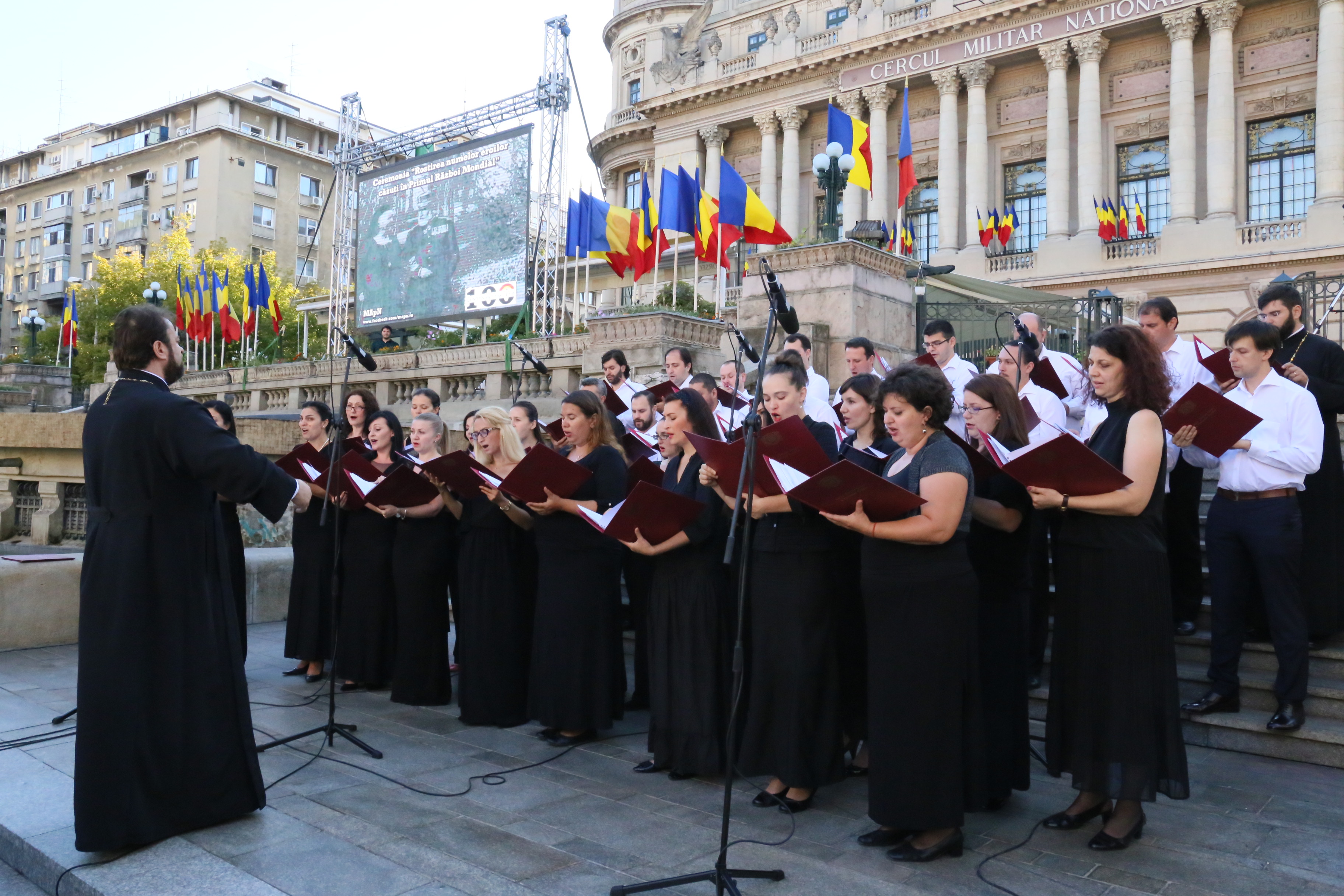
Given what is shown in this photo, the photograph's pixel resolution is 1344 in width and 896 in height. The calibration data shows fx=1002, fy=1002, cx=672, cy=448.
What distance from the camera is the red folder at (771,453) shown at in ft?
15.4

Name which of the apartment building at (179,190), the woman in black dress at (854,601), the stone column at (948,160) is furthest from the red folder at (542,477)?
the apartment building at (179,190)

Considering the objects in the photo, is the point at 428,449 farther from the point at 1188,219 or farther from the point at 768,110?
the point at 768,110

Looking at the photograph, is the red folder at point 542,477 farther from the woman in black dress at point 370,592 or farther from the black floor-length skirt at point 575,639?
the woman in black dress at point 370,592

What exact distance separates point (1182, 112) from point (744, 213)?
25.9 metres

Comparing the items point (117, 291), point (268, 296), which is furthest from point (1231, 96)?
point (117, 291)

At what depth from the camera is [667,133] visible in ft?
159

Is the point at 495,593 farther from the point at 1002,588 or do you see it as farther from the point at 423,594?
the point at 1002,588

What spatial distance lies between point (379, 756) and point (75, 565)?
474 centimetres

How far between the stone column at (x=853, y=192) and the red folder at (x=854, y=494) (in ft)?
128

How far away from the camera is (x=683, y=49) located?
4856 centimetres

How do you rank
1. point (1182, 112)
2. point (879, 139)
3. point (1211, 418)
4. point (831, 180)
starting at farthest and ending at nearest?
point (879, 139)
point (1182, 112)
point (831, 180)
point (1211, 418)

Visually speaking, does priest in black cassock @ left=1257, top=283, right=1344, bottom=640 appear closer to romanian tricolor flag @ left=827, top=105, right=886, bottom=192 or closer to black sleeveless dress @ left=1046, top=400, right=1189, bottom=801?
black sleeveless dress @ left=1046, top=400, right=1189, bottom=801

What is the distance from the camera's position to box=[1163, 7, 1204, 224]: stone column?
114 ft

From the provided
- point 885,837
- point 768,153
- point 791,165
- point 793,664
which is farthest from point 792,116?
point 885,837
